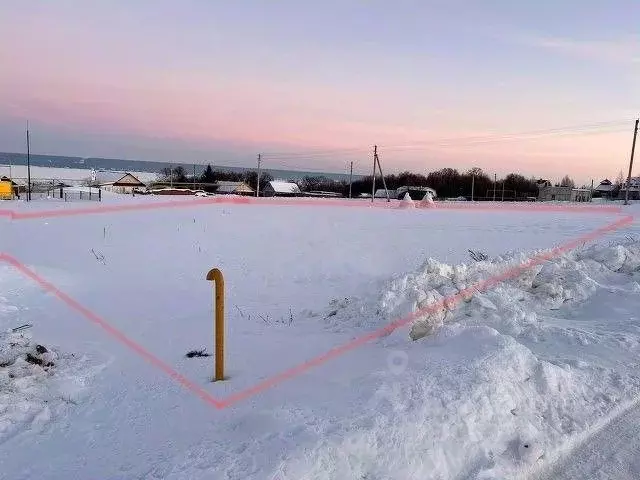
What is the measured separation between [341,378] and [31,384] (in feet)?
9.44

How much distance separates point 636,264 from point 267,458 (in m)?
7.69

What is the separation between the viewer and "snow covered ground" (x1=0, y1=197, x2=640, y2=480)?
11.4ft

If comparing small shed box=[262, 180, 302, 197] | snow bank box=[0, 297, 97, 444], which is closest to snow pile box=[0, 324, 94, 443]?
snow bank box=[0, 297, 97, 444]

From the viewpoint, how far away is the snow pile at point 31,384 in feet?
14.0

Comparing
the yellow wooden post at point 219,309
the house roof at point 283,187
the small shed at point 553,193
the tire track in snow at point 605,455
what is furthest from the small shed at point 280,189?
the tire track in snow at point 605,455

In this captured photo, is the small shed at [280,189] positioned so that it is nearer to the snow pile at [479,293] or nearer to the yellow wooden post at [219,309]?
the snow pile at [479,293]

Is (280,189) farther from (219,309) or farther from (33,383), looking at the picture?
(219,309)

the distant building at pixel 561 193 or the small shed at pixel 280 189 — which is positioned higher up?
the distant building at pixel 561 193

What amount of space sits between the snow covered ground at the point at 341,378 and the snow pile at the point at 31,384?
22mm

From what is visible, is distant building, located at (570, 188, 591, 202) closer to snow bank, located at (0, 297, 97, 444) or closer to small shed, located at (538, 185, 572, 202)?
small shed, located at (538, 185, 572, 202)

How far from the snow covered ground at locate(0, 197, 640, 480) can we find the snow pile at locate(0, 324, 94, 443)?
22mm

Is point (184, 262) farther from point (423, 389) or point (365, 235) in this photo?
point (423, 389)

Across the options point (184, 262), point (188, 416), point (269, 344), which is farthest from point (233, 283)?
point (188, 416)

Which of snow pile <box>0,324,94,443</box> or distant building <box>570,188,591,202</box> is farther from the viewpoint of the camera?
distant building <box>570,188,591,202</box>
